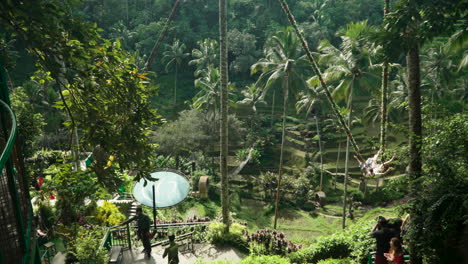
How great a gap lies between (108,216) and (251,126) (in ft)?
80.2

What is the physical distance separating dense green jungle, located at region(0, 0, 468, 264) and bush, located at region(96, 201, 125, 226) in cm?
4

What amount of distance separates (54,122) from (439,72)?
3039cm

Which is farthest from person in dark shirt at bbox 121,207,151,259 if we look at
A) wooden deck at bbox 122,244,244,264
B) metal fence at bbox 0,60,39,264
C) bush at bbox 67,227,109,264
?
metal fence at bbox 0,60,39,264

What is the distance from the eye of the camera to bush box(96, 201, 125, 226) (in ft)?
43.1

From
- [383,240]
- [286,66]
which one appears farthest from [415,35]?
[286,66]

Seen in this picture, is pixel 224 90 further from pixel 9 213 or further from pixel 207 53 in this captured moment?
pixel 207 53

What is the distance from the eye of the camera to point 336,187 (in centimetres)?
3006

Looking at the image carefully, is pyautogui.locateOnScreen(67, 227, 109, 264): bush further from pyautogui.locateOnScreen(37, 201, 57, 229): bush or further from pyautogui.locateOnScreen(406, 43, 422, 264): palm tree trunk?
pyautogui.locateOnScreen(406, 43, 422, 264): palm tree trunk

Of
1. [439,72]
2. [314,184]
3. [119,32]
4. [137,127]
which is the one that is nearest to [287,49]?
[314,184]

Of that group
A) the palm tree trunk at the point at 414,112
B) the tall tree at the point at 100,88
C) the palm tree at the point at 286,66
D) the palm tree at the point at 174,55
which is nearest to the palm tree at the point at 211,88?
the palm tree at the point at 286,66

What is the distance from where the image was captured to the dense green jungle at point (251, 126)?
4816mm

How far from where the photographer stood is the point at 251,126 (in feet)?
121

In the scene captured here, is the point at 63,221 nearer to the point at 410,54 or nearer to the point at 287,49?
the point at 410,54

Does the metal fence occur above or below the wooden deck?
above
